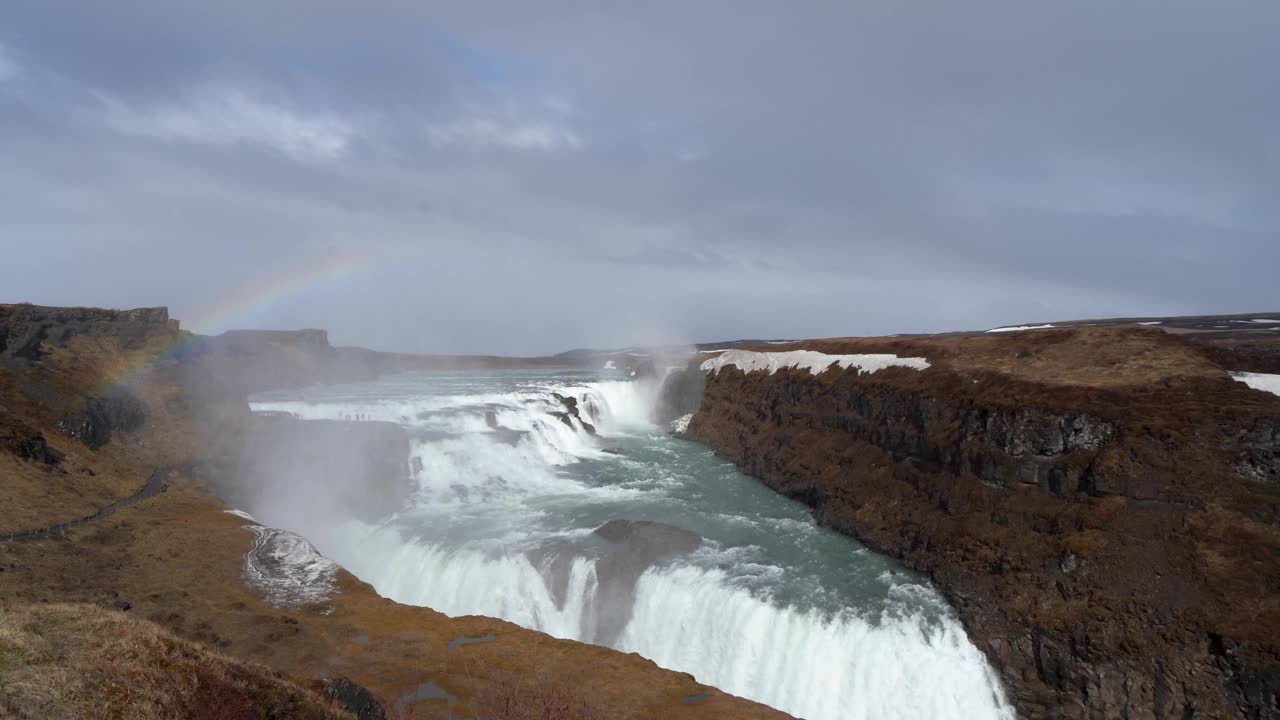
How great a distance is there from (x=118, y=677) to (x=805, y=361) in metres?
33.7

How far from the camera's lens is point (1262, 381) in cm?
1794

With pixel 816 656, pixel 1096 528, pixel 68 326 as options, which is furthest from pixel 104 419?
pixel 1096 528

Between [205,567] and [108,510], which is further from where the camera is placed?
[108,510]

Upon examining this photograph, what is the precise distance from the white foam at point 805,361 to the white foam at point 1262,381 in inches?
409

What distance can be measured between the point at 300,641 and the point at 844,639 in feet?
42.4

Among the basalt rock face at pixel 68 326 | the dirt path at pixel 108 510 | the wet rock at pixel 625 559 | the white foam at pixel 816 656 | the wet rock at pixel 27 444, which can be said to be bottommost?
the white foam at pixel 816 656

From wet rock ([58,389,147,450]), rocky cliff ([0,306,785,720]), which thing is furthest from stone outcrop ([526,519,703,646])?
wet rock ([58,389,147,450])

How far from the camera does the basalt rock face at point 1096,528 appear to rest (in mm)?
13398

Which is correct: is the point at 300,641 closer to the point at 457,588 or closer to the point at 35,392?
the point at 457,588

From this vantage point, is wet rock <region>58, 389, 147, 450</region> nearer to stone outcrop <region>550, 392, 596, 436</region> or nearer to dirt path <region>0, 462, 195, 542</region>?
dirt path <region>0, 462, 195, 542</region>

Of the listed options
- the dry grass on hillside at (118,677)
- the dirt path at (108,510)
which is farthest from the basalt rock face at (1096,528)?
the dirt path at (108,510)

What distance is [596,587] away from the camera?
18.4 metres

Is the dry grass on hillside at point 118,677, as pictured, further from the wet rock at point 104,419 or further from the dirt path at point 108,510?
the wet rock at point 104,419

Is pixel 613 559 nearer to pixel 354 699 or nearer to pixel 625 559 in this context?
pixel 625 559
